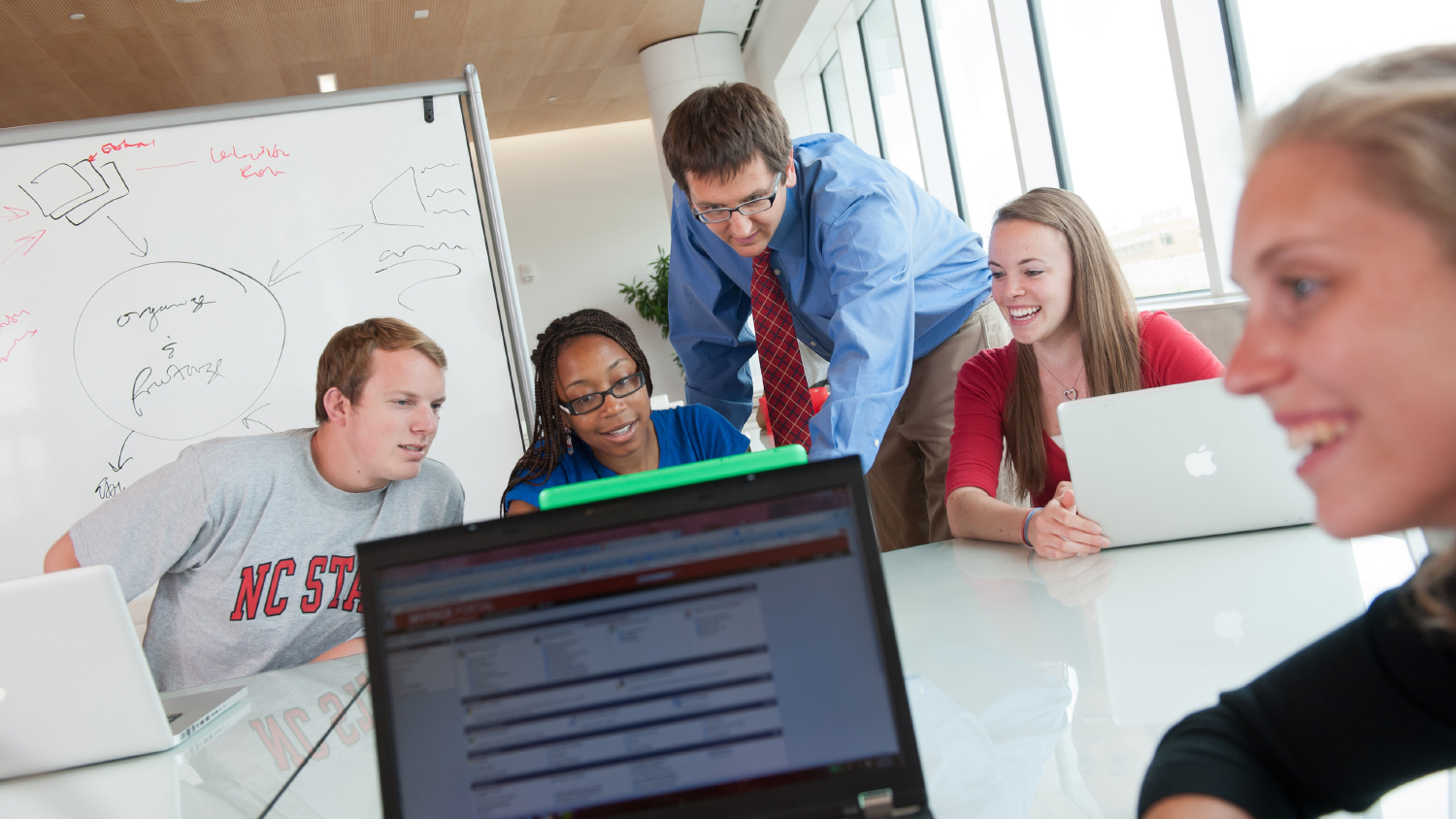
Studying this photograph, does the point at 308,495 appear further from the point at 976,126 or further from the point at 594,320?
the point at 976,126

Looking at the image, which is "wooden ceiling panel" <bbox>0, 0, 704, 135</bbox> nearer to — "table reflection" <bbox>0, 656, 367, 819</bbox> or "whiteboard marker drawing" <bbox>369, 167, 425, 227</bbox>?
"whiteboard marker drawing" <bbox>369, 167, 425, 227</bbox>

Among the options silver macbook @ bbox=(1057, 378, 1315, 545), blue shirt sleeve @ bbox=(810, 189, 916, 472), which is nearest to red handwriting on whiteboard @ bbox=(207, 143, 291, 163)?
blue shirt sleeve @ bbox=(810, 189, 916, 472)

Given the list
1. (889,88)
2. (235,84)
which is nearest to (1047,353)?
(889,88)

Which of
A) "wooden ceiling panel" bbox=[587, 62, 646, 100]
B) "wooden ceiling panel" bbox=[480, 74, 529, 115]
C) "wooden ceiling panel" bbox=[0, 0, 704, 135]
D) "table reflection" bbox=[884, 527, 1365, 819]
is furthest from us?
"wooden ceiling panel" bbox=[587, 62, 646, 100]

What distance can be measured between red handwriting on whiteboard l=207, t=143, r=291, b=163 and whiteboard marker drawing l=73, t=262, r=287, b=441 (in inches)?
12.2

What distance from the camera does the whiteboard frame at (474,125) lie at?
2557 mm

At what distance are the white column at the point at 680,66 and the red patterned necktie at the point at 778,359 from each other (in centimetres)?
465

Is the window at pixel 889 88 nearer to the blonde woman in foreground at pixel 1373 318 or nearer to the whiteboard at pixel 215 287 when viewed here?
the whiteboard at pixel 215 287

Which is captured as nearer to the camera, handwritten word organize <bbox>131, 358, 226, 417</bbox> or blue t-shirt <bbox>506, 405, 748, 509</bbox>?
blue t-shirt <bbox>506, 405, 748, 509</bbox>

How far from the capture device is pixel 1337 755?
23.9 inches

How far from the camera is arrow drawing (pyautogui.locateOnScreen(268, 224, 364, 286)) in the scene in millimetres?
2598

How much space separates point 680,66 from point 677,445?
17.4 ft

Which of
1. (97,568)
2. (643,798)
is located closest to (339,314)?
(97,568)

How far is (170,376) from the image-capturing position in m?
2.54
